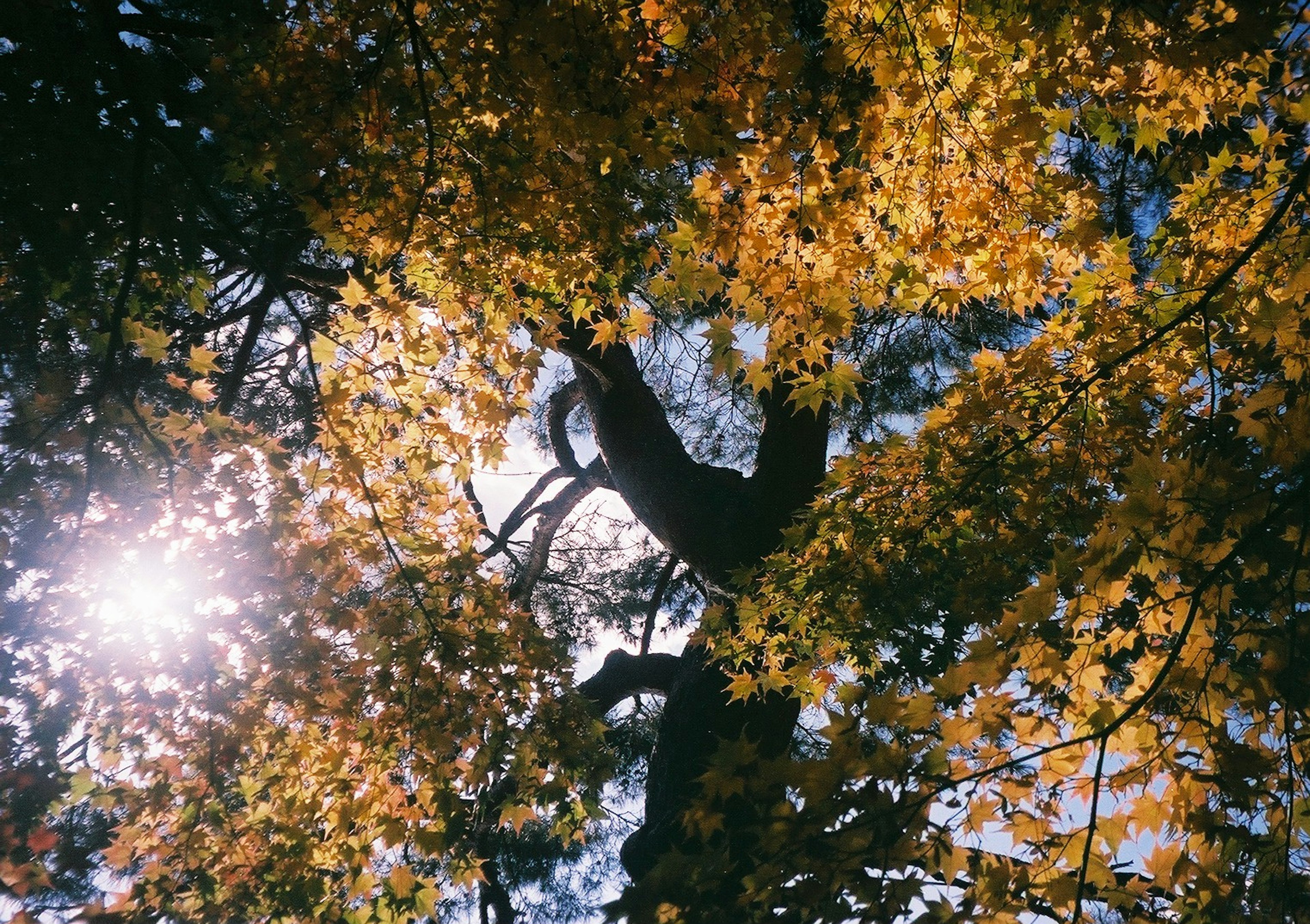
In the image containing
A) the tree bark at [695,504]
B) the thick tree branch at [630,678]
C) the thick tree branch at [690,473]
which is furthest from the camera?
the thick tree branch at [630,678]

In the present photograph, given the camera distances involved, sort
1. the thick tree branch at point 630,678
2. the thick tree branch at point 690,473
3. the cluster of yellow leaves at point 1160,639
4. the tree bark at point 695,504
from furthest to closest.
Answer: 1. the thick tree branch at point 630,678
2. the thick tree branch at point 690,473
3. the tree bark at point 695,504
4. the cluster of yellow leaves at point 1160,639

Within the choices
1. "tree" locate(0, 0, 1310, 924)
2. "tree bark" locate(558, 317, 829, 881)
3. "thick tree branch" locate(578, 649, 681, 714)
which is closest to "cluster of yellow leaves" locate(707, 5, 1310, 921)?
"tree" locate(0, 0, 1310, 924)

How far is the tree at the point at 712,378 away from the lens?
137 centimetres

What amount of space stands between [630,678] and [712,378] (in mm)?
2725

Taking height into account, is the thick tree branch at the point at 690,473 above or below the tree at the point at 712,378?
above

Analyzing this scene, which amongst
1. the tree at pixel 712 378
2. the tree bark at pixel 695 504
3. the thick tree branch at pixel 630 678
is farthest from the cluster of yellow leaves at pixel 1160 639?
the thick tree branch at pixel 630 678

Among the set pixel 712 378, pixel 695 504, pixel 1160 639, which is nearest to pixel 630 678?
pixel 695 504

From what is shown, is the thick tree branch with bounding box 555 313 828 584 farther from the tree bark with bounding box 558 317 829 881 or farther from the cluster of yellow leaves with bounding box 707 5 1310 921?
the cluster of yellow leaves with bounding box 707 5 1310 921

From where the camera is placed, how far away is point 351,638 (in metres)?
2.77

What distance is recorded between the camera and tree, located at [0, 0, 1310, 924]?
53.8 inches

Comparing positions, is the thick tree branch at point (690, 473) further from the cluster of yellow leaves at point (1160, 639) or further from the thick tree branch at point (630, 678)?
the cluster of yellow leaves at point (1160, 639)

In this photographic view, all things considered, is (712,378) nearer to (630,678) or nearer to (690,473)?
(690,473)

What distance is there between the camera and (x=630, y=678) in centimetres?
484

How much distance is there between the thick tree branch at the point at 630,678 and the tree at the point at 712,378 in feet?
4.37
